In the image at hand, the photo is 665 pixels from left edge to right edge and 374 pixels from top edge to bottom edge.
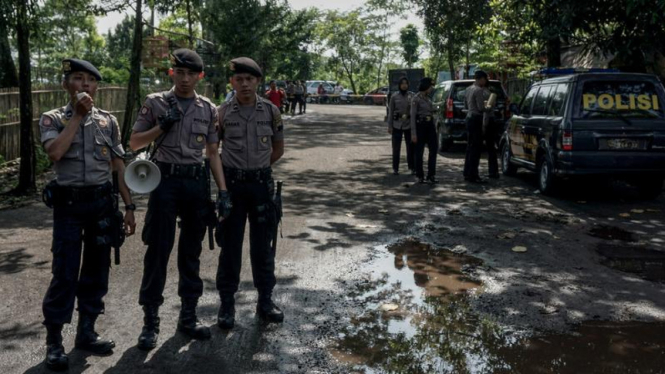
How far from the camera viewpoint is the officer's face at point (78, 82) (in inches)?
180

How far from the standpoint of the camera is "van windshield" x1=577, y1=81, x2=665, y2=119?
10562mm

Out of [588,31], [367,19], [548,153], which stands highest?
[367,19]

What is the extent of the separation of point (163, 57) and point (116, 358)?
24171mm

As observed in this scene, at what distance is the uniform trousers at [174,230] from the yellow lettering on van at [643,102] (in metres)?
7.59

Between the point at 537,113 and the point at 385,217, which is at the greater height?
the point at 537,113

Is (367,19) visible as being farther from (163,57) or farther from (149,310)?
(149,310)

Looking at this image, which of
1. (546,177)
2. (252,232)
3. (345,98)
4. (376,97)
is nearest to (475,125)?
(546,177)

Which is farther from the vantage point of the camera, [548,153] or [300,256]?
[548,153]

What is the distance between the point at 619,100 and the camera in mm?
10570

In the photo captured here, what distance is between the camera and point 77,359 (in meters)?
4.67

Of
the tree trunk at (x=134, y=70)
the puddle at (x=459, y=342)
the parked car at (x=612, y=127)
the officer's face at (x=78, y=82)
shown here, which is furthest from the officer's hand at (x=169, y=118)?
the tree trunk at (x=134, y=70)

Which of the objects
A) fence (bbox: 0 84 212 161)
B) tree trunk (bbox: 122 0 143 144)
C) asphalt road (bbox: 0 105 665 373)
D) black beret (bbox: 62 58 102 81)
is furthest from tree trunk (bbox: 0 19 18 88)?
black beret (bbox: 62 58 102 81)

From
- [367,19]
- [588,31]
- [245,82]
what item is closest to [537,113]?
[588,31]

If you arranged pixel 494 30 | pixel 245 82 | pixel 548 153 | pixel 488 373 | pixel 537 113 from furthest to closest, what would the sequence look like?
pixel 494 30 → pixel 537 113 → pixel 548 153 → pixel 245 82 → pixel 488 373
